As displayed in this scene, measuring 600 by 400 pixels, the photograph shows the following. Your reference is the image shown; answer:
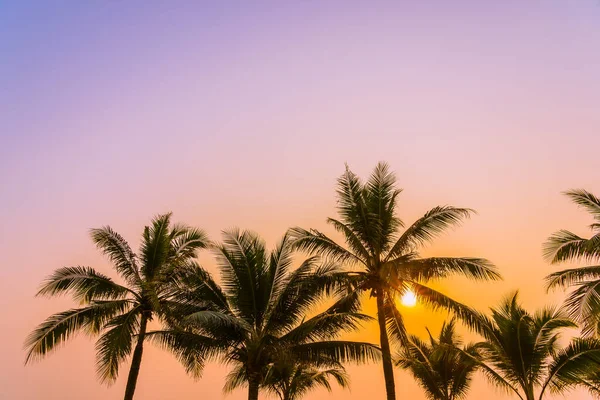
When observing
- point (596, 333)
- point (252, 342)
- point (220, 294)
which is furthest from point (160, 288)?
point (596, 333)

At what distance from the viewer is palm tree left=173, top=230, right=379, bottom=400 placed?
66.4ft

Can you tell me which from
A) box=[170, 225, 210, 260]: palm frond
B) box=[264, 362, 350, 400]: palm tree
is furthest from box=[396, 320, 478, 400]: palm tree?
box=[170, 225, 210, 260]: palm frond

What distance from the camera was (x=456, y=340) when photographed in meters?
30.2

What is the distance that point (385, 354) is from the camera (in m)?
19.4

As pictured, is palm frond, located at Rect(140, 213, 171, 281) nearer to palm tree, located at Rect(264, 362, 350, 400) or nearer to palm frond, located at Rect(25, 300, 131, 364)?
palm frond, located at Rect(25, 300, 131, 364)

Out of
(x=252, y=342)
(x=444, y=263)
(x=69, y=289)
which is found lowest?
(x=252, y=342)

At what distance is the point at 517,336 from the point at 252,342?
10200 mm

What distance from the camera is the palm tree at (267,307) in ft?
66.4

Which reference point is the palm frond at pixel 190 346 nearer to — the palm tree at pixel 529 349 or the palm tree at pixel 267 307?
the palm tree at pixel 267 307

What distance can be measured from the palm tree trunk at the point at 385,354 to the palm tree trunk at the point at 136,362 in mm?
9163

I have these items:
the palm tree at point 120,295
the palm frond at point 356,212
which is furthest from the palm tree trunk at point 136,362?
the palm frond at point 356,212

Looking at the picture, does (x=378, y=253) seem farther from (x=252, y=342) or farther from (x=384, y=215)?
(x=252, y=342)

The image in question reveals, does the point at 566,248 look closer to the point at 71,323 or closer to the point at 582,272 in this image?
the point at 582,272

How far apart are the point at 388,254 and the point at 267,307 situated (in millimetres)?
5174
